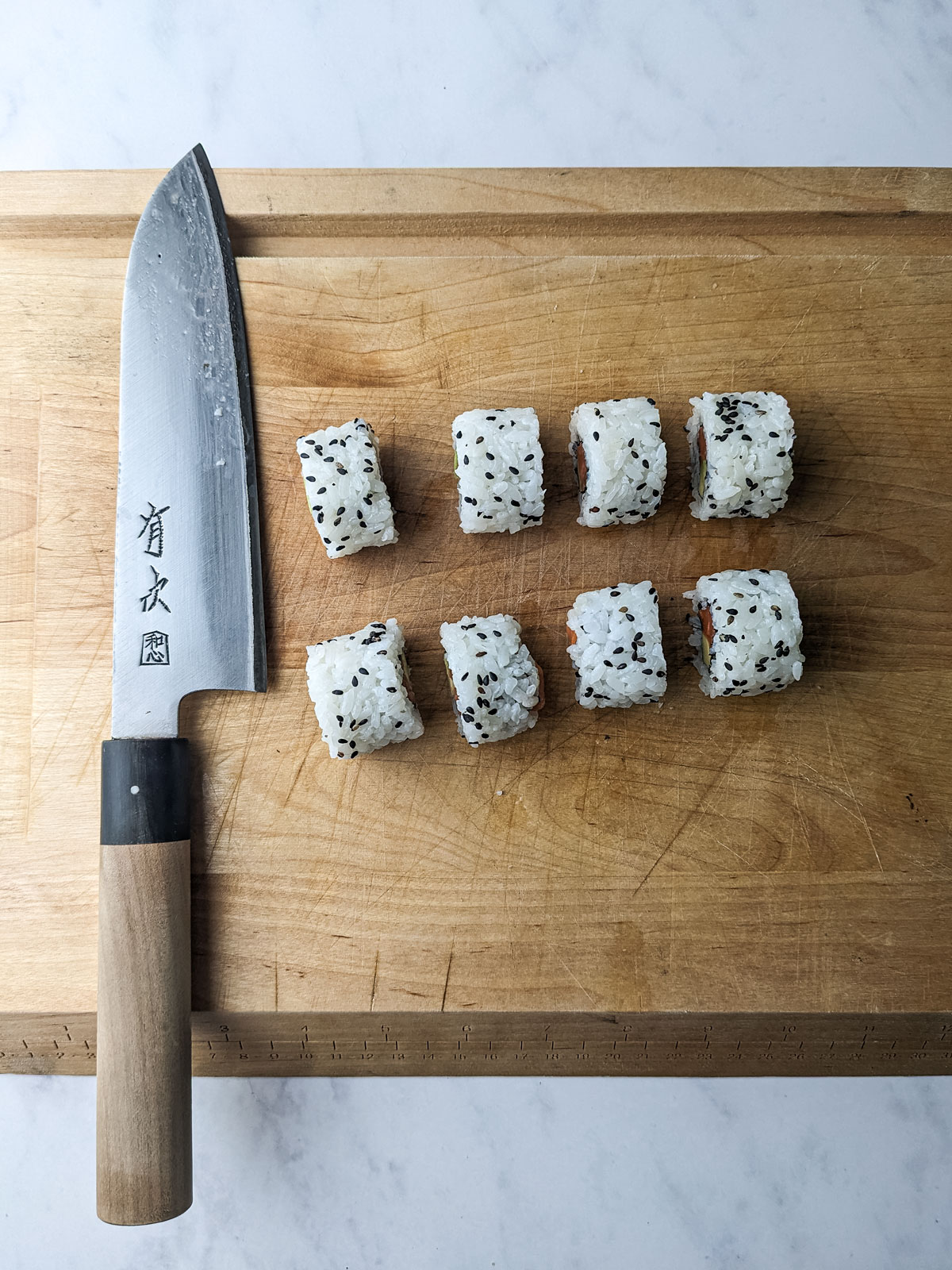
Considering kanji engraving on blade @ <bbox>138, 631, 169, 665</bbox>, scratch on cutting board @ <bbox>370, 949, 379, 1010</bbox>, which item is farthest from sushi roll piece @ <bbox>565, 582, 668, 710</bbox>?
kanji engraving on blade @ <bbox>138, 631, 169, 665</bbox>

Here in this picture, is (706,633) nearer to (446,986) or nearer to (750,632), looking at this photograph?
(750,632)

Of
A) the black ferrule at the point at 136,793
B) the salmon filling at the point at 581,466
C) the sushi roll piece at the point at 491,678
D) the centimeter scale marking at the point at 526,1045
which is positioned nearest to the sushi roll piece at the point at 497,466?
the salmon filling at the point at 581,466

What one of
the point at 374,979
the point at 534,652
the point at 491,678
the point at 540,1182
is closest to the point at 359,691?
the point at 491,678

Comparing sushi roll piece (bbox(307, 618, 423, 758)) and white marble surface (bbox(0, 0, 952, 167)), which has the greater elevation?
white marble surface (bbox(0, 0, 952, 167))

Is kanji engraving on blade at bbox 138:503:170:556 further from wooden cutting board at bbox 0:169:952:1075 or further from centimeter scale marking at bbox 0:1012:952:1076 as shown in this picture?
centimeter scale marking at bbox 0:1012:952:1076

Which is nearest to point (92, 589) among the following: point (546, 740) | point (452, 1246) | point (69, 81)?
point (546, 740)

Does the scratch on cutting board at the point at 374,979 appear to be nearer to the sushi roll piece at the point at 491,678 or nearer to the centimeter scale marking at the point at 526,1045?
the centimeter scale marking at the point at 526,1045
